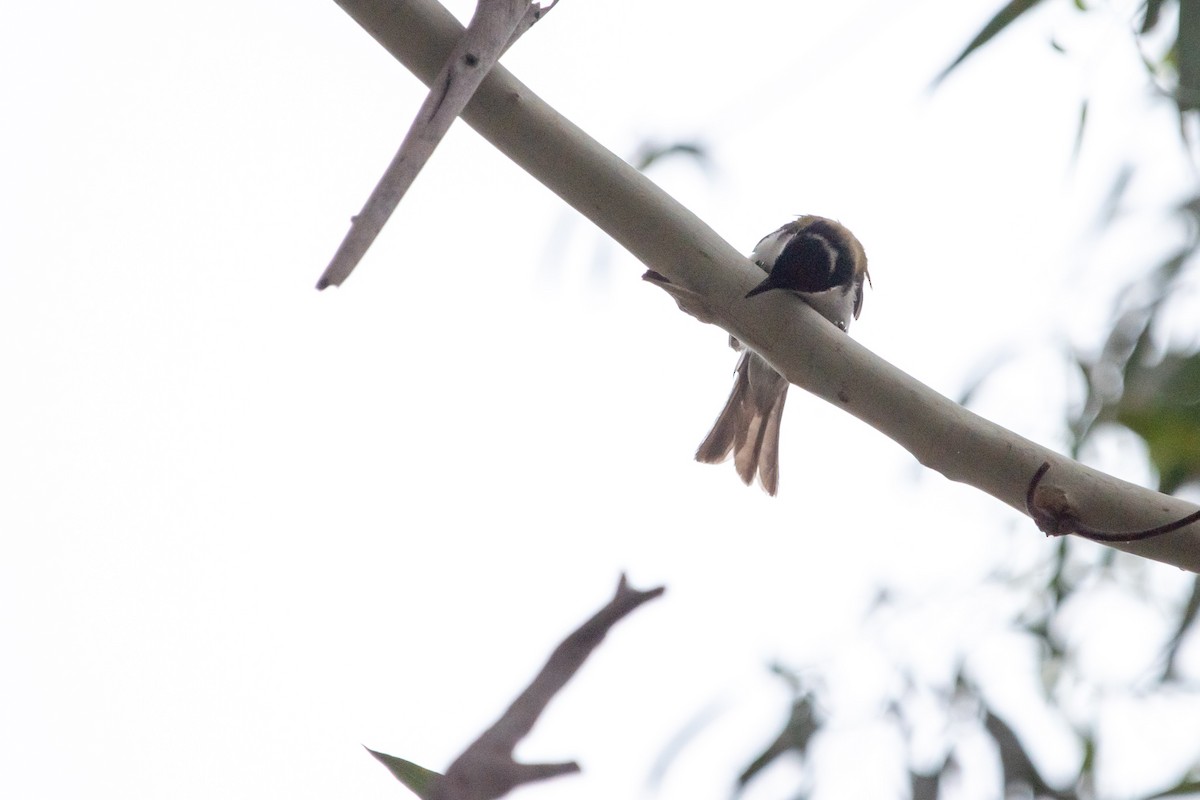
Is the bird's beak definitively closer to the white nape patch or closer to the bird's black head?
the bird's black head

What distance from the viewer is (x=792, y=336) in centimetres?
115

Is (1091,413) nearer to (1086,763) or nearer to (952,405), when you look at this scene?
(1086,763)

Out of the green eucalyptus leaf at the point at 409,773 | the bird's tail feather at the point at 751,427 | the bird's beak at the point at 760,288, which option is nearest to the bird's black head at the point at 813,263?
the bird's beak at the point at 760,288

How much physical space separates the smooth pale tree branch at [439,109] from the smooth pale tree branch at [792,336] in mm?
90

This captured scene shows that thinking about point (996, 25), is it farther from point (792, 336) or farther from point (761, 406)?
point (761, 406)

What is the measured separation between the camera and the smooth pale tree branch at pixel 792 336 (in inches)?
42.3

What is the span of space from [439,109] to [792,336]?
458 millimetres

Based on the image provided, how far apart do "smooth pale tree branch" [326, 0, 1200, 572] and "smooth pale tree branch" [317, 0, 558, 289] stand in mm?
90

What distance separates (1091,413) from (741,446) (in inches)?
26.8

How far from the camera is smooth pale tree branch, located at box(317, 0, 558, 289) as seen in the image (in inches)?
30.9

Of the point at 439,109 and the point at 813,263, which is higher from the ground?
the point at 813,263

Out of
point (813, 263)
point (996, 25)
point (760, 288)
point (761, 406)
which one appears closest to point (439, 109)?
point (760, 288)

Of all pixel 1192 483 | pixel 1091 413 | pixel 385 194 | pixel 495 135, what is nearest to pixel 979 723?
pixel 1091 413

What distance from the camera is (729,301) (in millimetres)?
1138
